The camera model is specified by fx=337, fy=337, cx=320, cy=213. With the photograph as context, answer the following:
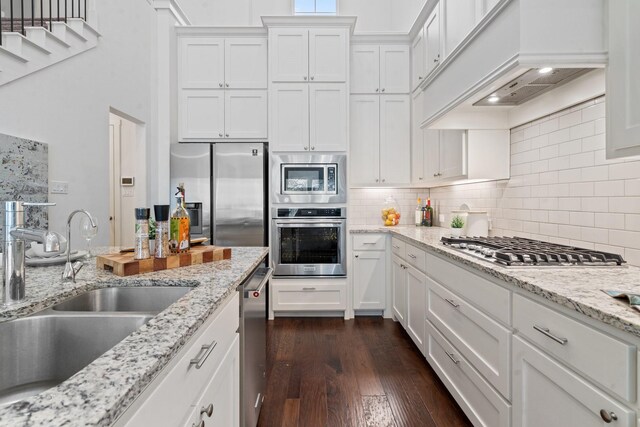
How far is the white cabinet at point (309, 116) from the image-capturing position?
3.38m

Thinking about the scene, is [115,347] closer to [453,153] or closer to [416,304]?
[416,304]

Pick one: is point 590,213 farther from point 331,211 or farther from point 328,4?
point 328,4

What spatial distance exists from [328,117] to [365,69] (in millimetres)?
719

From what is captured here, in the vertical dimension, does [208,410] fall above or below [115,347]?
below

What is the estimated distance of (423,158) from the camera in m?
3.34

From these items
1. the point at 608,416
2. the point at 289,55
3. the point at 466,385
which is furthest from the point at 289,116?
the point at 608,416

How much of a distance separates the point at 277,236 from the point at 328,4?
316 cm

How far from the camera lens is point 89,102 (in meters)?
2.81

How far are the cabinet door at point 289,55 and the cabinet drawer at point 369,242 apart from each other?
1682mm

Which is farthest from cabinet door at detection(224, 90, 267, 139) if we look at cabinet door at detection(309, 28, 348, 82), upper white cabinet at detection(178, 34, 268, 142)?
cabinet door at detection(309, 28, 348, 82)

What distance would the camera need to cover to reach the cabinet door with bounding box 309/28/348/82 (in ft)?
11.1

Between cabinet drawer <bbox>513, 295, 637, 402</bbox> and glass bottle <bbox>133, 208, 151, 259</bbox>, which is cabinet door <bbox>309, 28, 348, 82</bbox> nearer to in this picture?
glass bottle <bbox>133, 208, 151, 259</bbox>

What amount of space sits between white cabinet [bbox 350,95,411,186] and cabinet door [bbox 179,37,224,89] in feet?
4.77

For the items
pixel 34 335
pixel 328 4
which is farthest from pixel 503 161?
pixel 328 4
